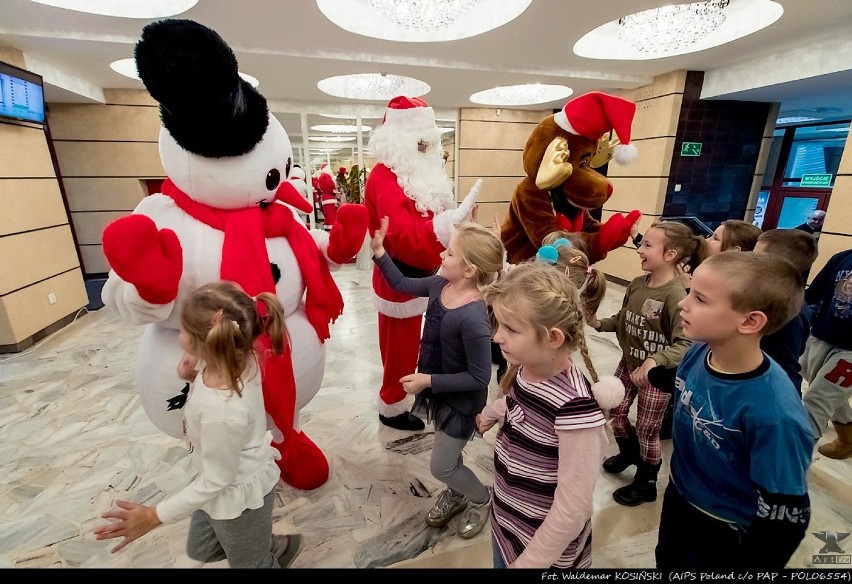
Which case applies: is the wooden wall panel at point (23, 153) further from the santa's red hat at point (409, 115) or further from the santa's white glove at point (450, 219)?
the santa's white glove at point (450, 219)

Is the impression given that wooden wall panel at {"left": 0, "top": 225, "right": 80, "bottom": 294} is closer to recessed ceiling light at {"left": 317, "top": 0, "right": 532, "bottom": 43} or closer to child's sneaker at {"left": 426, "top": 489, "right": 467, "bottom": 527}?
recessed ceiling light at {"left": 317, "top": 0, "right": 532, "bottom": 43}

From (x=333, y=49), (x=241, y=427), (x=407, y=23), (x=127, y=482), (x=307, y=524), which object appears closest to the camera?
(x=241, y=427)

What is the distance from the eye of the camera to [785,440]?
767 mm

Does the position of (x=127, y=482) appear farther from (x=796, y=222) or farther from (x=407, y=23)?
(x=796, y=222)

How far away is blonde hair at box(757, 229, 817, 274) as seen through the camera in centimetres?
160

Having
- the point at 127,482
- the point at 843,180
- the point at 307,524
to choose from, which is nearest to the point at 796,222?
the point at 843,180

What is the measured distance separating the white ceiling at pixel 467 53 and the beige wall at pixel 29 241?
0.80m

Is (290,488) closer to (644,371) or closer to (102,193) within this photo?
(644,371)

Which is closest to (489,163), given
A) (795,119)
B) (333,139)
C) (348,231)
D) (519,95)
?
(519,95)

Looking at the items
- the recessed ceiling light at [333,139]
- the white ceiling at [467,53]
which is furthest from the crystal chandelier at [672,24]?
the recessed ceiling light at [333,139]

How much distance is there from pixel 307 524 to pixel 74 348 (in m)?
3.05

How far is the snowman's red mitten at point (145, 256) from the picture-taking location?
1003 mm

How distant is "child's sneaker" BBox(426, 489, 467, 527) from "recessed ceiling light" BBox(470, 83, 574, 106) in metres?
5.44

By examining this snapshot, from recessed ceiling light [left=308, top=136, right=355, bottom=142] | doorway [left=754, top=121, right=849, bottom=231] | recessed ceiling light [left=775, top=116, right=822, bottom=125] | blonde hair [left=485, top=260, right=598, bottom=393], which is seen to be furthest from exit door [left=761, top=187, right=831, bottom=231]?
blonde hair [left=485, top=260, right=598, bottom=393]
